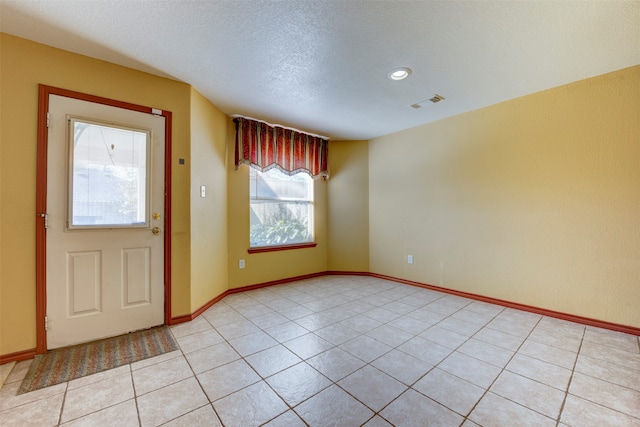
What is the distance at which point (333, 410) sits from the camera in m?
1.49

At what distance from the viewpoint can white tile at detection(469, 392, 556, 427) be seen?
4.56 ft

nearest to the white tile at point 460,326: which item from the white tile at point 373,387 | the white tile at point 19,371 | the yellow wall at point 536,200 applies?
the yellow wall at point 536,200

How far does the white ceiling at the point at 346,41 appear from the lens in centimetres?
169

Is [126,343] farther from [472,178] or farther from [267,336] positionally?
[472,178]

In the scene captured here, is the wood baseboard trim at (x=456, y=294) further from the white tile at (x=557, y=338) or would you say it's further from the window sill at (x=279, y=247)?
the window sill at (x=279, y=247)

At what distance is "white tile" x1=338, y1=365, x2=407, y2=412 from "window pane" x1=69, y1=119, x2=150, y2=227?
89.8 inches

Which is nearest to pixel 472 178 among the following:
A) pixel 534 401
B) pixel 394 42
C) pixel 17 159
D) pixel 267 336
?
pixel 394 42

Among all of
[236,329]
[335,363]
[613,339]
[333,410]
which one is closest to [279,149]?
[236,329]

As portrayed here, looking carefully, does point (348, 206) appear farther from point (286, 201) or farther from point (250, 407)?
point (250, 407)

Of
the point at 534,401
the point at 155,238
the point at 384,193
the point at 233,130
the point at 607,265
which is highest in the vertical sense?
the point at 233,130

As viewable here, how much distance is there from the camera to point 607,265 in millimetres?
2486

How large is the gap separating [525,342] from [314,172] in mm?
3400

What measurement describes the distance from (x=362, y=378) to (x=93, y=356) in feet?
6.78

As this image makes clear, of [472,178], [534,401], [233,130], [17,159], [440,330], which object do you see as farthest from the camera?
[233,130]
